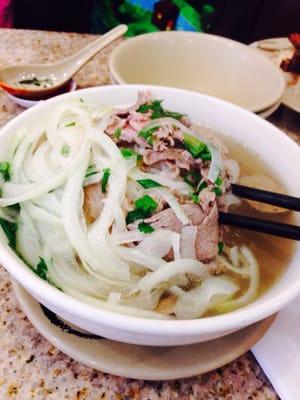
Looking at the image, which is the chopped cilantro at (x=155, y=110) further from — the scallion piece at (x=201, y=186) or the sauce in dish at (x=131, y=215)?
the scallion piece at (x=201, y=186)

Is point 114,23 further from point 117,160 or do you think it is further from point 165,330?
point 165,330

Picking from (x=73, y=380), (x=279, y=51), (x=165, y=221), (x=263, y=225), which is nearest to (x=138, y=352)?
(x=73, y=380)

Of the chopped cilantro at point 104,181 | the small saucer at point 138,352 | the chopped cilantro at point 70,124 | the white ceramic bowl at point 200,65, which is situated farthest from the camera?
the white ceramic bowl at point 200,65

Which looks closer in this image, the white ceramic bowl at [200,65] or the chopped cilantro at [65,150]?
the chopped cilantro at [65,150]

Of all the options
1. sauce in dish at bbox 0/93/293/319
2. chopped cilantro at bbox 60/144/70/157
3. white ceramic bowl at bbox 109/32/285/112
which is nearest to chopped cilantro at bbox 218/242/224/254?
sauce in dish at bbox 0/93/293/319

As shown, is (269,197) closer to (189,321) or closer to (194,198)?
(194,198)

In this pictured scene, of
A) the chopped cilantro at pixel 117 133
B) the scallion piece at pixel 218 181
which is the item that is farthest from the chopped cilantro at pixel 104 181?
the scallion piece at pixel 218 181

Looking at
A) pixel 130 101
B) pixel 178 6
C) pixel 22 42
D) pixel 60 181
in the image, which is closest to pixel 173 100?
pixel 130 101
